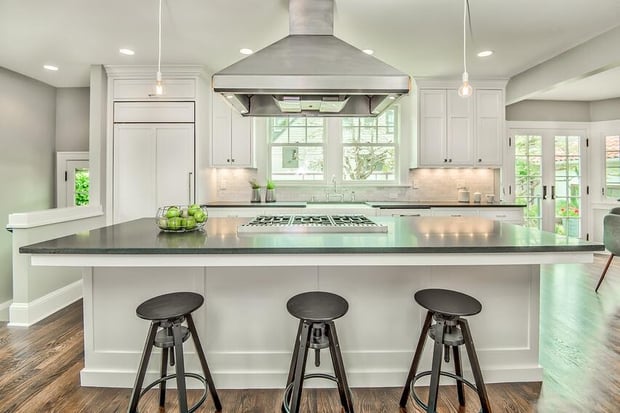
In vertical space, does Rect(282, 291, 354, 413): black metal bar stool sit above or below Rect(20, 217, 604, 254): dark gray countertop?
below

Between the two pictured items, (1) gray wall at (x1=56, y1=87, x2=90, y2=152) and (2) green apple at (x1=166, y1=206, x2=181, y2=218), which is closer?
(2) green apple at (x1=166, y1=206, x2=181, y2=218)

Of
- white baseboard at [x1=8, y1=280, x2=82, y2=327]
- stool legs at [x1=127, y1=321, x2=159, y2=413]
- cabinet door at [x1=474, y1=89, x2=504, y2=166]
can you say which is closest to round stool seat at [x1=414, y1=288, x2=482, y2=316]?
stool legs at [x1=127, y1=321, x2=159, y2=413]

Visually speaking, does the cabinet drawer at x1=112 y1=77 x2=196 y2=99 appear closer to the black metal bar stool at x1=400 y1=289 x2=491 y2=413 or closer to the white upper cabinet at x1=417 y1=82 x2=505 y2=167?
the white upper cabinet at x1=417 y1=82 x2=505 y2=167

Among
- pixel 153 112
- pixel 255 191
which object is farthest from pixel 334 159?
pixel 153 112

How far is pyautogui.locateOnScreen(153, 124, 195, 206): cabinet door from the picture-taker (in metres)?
4.24

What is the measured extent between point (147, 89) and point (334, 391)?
4.00 meters

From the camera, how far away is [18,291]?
3.09m

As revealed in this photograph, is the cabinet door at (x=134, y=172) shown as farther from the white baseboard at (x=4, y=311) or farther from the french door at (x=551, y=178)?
the french door at (x=551, y=178)

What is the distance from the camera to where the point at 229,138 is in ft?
15.3

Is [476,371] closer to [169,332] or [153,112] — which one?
[169,332]

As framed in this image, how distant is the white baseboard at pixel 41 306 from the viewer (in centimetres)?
305

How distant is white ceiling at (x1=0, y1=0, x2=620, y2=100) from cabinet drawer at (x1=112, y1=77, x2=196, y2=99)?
241 millimetres

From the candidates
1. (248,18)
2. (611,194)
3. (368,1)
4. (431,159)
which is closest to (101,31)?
(248,18)

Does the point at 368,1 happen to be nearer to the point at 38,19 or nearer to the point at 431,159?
the point at 431,159
